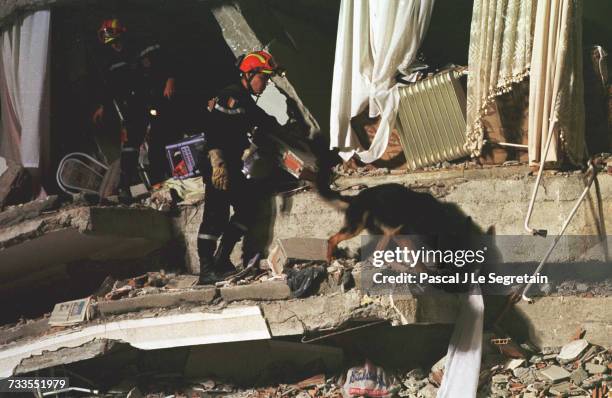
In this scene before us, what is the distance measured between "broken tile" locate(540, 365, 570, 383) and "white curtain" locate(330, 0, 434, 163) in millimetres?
2429

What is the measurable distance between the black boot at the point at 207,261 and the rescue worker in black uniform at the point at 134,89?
51.7 inches

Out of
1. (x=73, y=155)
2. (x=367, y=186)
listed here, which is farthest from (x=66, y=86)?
(x=367, y=186)

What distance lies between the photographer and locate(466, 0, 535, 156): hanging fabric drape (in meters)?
7.15

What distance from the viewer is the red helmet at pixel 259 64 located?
311 inches

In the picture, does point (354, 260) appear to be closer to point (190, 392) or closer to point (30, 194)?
point (190, 392)

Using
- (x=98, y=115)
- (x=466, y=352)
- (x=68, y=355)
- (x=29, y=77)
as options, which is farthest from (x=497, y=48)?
(x=29, y=77)

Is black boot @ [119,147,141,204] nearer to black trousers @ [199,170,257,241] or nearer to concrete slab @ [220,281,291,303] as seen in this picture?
black trousers @ [199,170,257,241]

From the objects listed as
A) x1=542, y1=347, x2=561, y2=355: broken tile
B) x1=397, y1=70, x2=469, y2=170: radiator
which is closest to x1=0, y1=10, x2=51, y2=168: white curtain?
x1=397, y1=70, x2=469, y2=170: radiator

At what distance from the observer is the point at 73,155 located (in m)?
9.54

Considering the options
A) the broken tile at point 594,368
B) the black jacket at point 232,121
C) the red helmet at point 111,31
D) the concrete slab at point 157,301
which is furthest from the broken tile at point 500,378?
the red helmet at point 111,31

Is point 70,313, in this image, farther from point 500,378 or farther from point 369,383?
→ point 500,378

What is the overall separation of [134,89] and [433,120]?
3219 mm

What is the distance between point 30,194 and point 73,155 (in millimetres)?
665

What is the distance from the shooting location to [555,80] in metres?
6.96
